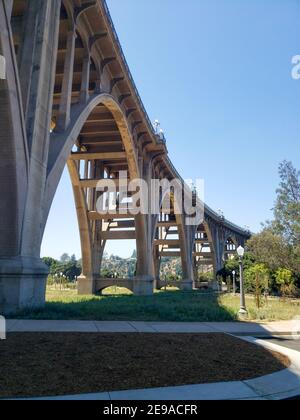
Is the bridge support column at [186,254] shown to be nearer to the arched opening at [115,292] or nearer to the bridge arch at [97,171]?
the arched opening at [115,292]

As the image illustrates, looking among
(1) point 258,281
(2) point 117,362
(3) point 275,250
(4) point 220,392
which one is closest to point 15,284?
(2) point 117,362

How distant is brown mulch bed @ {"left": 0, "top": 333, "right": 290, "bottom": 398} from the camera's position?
5.12 m

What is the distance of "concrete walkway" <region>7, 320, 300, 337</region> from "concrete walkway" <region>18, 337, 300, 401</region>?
523cm

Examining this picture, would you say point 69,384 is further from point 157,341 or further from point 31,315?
point 31,315

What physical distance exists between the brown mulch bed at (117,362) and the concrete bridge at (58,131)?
540cm

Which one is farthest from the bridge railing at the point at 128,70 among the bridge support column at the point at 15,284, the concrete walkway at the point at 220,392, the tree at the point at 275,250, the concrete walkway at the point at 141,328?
the concrete walkway at the point at 220,392

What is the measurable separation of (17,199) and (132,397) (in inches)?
388

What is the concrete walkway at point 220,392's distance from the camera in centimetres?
461

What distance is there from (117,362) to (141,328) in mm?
4636

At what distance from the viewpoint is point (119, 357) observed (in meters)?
6.80

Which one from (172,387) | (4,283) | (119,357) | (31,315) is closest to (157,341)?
(119,357)

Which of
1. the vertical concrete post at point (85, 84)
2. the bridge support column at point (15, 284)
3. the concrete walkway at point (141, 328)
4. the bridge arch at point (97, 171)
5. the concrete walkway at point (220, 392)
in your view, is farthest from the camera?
the bridge arch at point (97, 171)

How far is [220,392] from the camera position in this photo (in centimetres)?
491

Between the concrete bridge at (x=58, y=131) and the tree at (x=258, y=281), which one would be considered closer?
the concrete bridge at (x=58, y=131)
